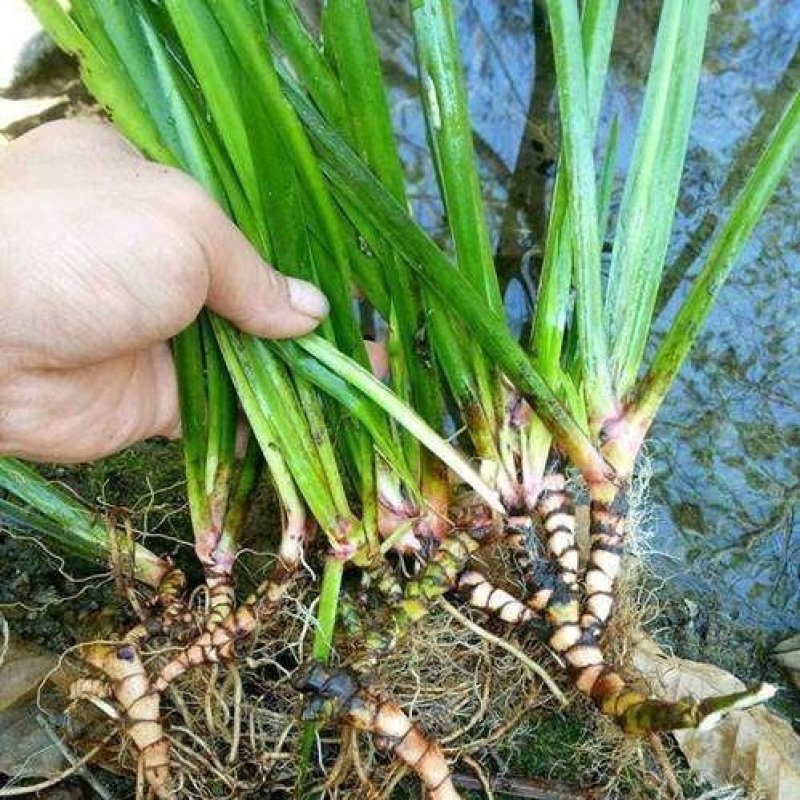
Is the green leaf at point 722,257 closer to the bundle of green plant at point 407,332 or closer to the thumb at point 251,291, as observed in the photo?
the bundle of green plant at point 407,332

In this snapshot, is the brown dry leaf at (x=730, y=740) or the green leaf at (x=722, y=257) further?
the brown dry leaf at (x=730, y=740)

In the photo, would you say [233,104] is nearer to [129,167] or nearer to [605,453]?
[129,167]

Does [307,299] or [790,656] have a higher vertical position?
[307,299]

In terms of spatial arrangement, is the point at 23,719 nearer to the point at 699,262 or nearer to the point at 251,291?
the point at 251,291

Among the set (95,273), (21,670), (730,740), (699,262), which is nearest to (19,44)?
(95,273)

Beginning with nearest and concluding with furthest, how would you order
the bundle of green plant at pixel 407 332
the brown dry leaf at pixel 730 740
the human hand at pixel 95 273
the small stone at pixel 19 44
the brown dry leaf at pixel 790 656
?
the human hand at pixel 95 273 → the bundle of green plant at pixel 407 332 → the brown dry leaf at pixel 730 740 → the brown dry leaf at pixel 790 656 → the small stone at pixel 19 44

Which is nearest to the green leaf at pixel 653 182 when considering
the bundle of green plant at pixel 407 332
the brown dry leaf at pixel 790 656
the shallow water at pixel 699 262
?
the bundle of green plant at pixel 407 332

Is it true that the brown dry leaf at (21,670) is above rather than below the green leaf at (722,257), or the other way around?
below

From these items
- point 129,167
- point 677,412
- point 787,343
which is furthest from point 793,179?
point 129,167
